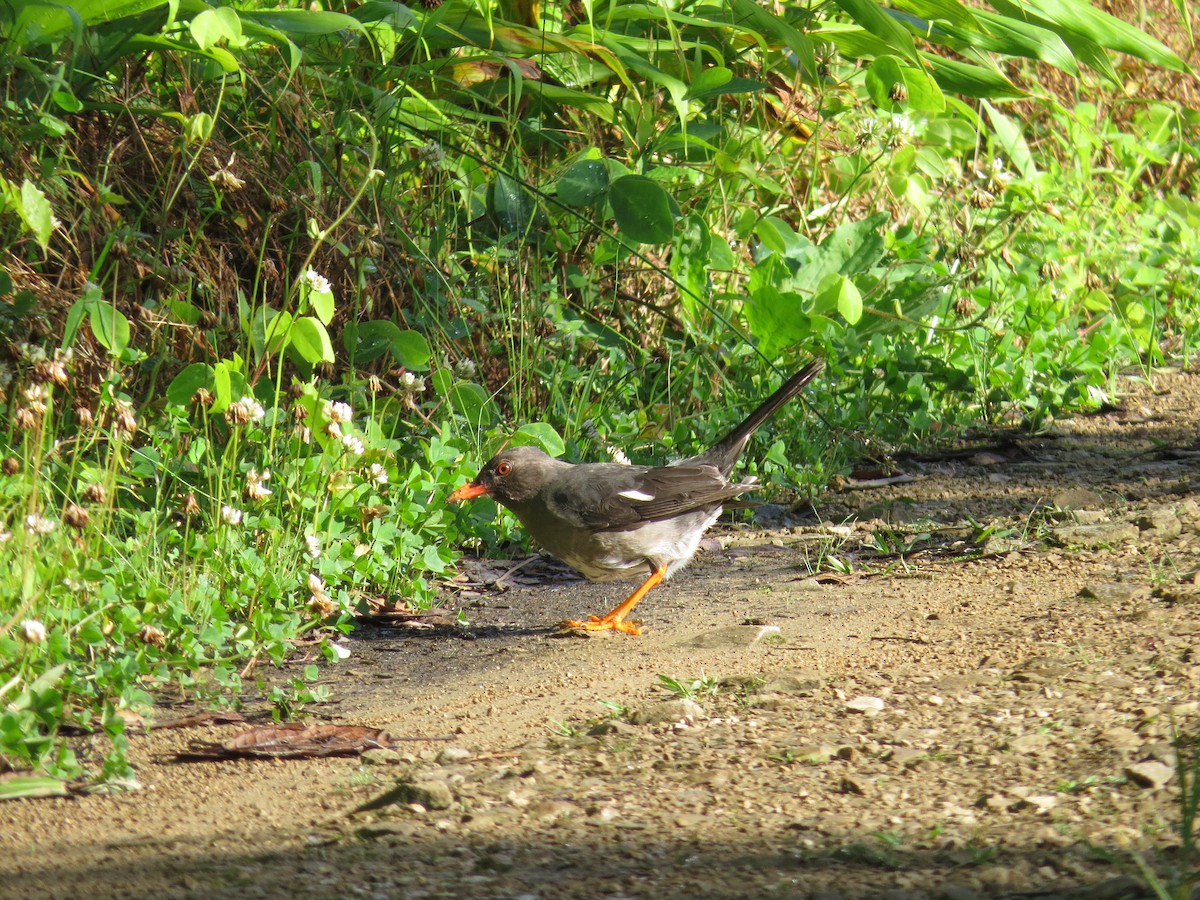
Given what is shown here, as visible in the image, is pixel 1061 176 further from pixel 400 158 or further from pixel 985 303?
pixel 400 158

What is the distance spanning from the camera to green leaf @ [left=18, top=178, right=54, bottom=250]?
415 cm

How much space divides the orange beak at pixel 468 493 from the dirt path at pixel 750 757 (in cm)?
41

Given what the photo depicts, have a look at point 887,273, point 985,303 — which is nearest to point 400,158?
point 887,273

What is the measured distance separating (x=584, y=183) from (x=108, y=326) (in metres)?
2.18

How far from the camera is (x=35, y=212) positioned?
4203mm

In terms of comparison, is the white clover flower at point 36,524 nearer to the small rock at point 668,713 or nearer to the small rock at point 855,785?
the small rock at point 668,713

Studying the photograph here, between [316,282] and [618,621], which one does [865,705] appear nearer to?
[618,621]

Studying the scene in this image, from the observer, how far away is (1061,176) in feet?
29.6

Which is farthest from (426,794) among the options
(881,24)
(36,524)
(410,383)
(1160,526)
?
(881,24)

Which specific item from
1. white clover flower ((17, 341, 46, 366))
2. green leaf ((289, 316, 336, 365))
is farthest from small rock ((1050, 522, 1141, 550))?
white clover flower ((17, 341, 46, 366))

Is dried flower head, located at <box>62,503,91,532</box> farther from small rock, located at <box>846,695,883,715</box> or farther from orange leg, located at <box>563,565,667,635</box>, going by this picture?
small rock, located at <box>846,695,883,715</box>

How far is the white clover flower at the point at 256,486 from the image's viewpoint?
4.28 meters

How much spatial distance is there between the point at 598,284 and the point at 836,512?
1.70m

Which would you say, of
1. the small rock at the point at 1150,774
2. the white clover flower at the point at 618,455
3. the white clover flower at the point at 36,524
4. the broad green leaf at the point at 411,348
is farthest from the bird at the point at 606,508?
the small rock at the point at 1150,774
